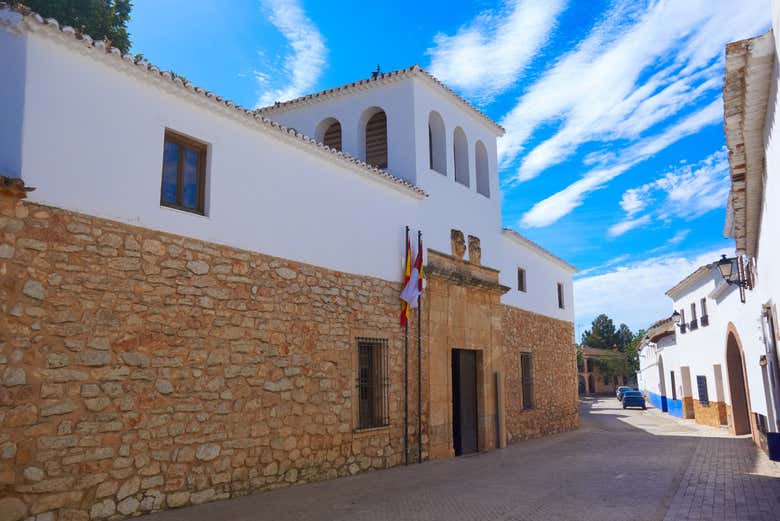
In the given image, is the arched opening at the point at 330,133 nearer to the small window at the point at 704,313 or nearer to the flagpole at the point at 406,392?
the flagpole at the point at 406,392

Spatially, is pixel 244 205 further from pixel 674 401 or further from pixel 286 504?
pixel 674 401

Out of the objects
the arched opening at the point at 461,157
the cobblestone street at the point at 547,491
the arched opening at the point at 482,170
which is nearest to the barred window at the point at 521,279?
the arched opening at the point at 482,170

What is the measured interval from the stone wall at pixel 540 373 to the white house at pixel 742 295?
4.07 m

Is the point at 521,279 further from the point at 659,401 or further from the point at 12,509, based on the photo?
the point at 659,401

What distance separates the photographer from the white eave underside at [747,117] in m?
4.82

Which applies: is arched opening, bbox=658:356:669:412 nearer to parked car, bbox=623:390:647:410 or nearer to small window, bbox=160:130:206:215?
parked car, bbox=623:390:647:410

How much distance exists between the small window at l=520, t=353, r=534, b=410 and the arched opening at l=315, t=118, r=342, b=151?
7362 millimetres

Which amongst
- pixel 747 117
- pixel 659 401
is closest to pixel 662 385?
pixel 659 401

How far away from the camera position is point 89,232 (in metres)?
6.28

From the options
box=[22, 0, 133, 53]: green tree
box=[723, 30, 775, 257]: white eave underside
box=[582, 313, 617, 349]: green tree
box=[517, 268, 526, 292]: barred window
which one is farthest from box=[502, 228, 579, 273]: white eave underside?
box=[582, 313, 617, 349]: green tree

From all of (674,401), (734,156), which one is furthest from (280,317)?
(674,401)

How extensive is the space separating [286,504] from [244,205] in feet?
11.9

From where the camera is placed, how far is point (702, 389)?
20.6 meters

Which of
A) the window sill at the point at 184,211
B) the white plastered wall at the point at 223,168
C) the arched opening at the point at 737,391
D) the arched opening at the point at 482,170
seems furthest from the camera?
the arched opening at the point at 737,391
